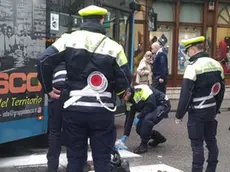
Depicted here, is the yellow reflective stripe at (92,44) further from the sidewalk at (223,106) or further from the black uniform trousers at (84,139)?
the sidewalk at (223,106)

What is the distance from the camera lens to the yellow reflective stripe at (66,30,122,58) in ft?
13.0

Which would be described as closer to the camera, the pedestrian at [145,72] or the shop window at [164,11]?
the pedestrian at [145,72]

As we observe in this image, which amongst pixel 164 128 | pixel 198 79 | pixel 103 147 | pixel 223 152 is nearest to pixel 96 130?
pixel 103 147

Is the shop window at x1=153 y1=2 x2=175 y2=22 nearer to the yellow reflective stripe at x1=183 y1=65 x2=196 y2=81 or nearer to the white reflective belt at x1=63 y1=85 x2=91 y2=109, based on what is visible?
the yellow reflective stripe at x1=183 y1=65 x2=196 y2=81

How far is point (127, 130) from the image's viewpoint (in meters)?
7.27

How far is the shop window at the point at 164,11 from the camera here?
1485cm

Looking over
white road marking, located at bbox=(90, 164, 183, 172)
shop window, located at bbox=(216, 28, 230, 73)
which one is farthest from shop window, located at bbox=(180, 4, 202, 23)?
white road marking, located at bbox=(90, 164, 183, 172)

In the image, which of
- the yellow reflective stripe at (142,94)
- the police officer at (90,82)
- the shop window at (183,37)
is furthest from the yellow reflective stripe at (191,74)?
the shop window at (183,37)

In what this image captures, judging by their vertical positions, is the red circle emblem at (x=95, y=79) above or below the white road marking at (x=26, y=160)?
above

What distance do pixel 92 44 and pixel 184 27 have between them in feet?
38.8

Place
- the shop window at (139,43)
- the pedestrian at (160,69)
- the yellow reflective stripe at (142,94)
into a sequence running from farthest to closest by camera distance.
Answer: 1. the shop window at (139,43)
2. the pedestrian at (160,69)
3. the yellow reflective stripe at (142,94)

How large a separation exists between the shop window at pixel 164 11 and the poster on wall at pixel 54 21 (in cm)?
850

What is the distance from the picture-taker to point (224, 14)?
1614cm

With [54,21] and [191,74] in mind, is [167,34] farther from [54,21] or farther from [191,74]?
[191,74]
